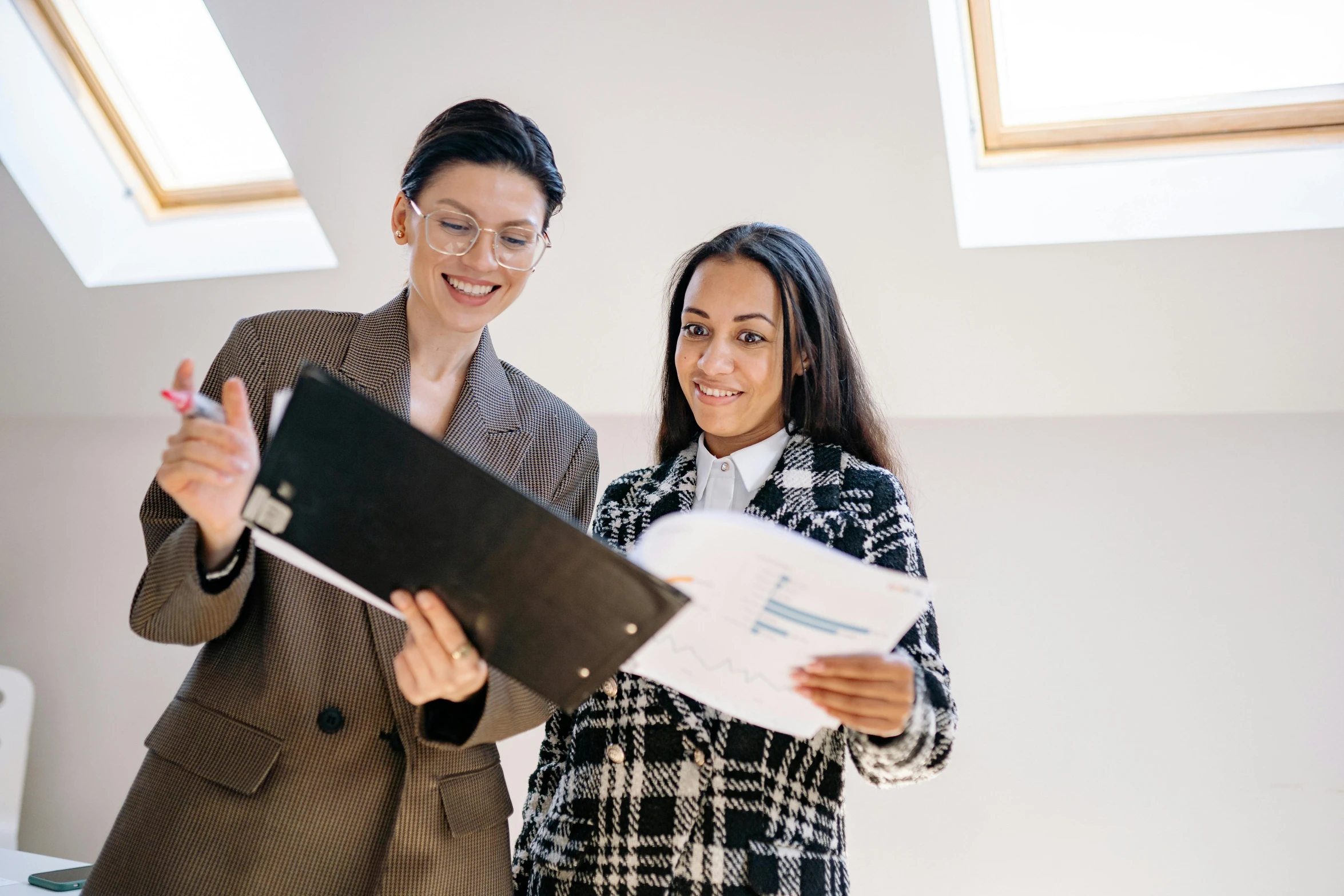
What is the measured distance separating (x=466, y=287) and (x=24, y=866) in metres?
2.15

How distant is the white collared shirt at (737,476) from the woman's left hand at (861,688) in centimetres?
41

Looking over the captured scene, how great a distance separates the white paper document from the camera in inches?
37.4

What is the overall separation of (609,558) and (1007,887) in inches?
83.4

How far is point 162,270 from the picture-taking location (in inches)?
124

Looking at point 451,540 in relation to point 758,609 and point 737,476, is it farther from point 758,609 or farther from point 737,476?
point 737,476

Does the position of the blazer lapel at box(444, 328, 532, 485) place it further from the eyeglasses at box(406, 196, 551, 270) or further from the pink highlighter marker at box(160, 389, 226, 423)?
the pink highlighter marker at box(160, 389, 226, 423)

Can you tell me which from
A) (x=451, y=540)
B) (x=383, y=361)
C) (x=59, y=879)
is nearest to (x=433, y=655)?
(x=451, y=540)

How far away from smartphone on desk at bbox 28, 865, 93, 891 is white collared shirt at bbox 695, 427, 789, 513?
183cm

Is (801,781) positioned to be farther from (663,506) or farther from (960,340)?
(960,340)

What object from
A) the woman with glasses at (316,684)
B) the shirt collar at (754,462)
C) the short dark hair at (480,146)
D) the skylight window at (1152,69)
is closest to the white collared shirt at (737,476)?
the shirt collar at (754,462)

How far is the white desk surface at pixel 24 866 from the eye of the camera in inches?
93.8

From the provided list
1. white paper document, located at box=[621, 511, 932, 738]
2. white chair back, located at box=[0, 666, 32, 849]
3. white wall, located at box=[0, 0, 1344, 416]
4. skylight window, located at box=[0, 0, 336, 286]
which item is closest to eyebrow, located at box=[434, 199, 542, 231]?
white paper document, located at box=[621, 511, 932, 738]

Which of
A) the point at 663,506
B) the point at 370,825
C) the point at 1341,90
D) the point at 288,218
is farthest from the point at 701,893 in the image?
the point at 288,218

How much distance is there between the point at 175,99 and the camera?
3182 mm
